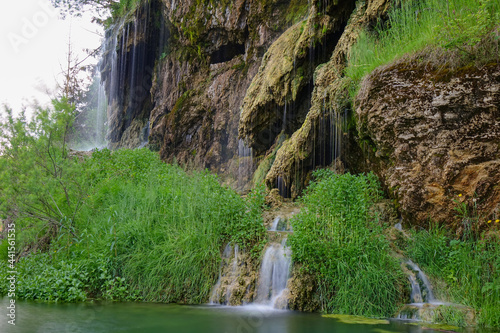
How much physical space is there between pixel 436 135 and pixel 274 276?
3.56 m

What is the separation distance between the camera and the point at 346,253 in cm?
565

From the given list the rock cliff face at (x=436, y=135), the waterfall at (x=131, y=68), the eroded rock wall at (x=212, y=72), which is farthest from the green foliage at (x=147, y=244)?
the waterfall at (x=131, y=68)

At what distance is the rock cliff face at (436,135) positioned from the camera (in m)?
5.93

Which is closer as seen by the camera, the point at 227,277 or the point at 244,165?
the point at 227,277

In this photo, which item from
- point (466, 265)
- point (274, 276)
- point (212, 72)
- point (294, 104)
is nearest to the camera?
point (466, 265)

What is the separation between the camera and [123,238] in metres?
6.95

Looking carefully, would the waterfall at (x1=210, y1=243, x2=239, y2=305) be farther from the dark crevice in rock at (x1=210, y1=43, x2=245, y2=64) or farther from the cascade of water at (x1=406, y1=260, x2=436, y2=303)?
the dark crevice in rock at (x1=210, y1=43, x2=245, y2=64)

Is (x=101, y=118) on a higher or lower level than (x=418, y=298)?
higher

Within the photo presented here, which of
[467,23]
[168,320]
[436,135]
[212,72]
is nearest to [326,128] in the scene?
[436,135]

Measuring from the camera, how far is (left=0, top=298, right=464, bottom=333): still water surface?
446 centimetres

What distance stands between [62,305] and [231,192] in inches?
131

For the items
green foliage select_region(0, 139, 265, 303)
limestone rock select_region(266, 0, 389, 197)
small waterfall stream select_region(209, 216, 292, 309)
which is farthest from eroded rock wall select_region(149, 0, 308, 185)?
small waterfall stream select_region(209, 216, 292, 309)

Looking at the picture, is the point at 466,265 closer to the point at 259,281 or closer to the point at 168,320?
the point at 259,281

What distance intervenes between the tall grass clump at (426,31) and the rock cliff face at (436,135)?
400mm
